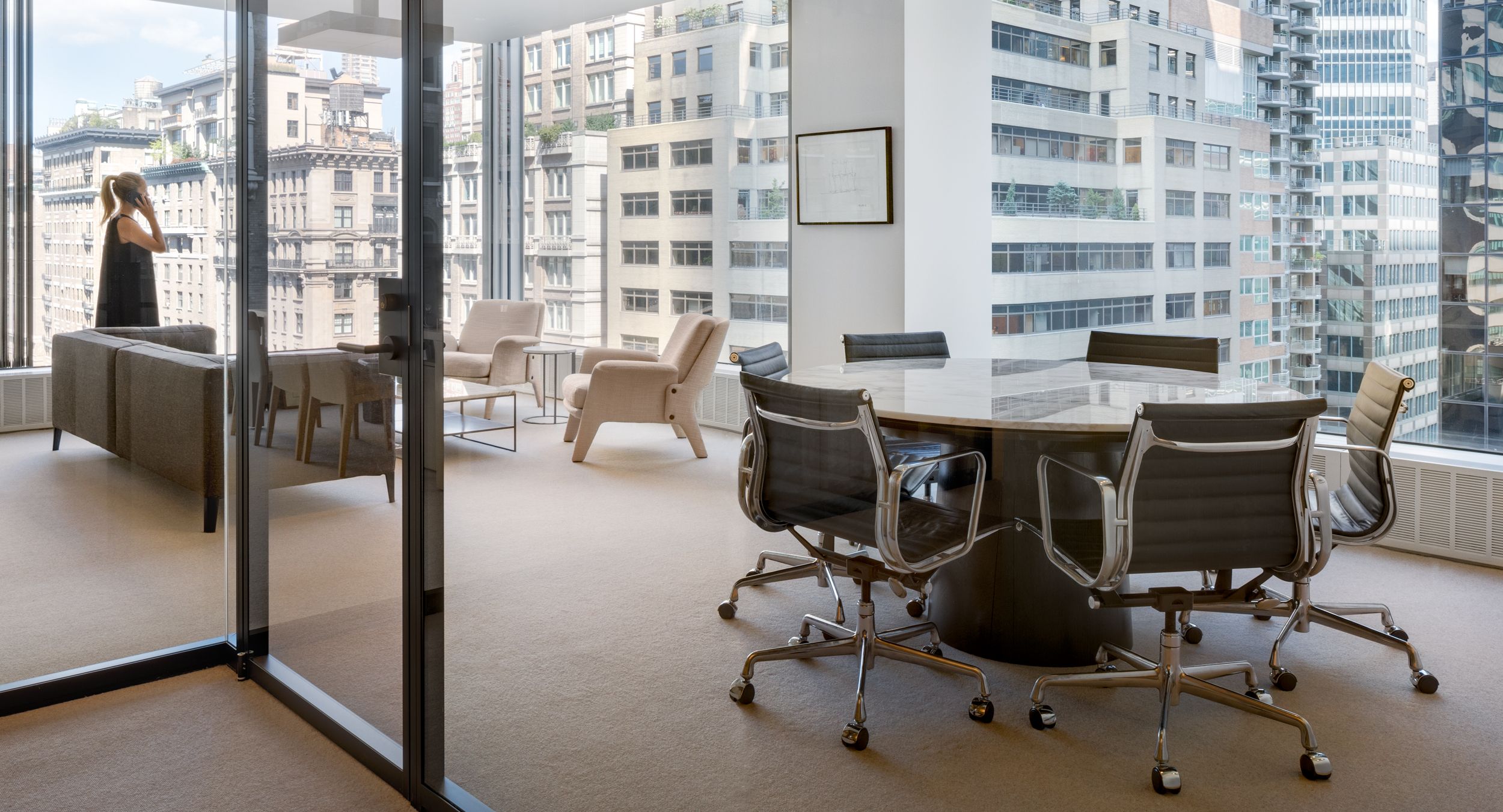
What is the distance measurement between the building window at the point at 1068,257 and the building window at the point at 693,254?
7.13ft

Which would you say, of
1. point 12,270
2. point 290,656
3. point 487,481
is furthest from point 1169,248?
point 12,270

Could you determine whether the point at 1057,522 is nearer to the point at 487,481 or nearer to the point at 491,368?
the point at 487,481

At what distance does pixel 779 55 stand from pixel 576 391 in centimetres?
240

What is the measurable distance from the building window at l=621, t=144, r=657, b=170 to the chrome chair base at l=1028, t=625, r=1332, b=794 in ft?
19.3

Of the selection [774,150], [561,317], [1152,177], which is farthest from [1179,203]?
[561,317]

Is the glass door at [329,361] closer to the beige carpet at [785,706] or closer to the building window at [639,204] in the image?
the beige carpet at [785,706]

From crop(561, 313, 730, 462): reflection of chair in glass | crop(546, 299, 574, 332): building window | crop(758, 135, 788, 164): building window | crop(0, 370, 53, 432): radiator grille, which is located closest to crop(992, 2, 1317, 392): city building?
crop(758, 135, 788, 164): building window

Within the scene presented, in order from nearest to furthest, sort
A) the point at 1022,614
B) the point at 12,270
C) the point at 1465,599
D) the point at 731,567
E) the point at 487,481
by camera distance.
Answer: the point at 12,270, the point at 1022,614, the point at 1465,599, the point at 731,567, the point at 487,481

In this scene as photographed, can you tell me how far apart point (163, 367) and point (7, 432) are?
39cm

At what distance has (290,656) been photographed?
292 cm

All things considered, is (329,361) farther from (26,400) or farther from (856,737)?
(856,737)

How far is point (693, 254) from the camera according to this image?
7.83 meters

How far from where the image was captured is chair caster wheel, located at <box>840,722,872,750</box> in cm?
262

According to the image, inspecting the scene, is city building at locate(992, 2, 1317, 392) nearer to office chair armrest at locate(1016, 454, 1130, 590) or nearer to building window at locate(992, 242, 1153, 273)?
building window at locate(992, 242, 1153, 273)
